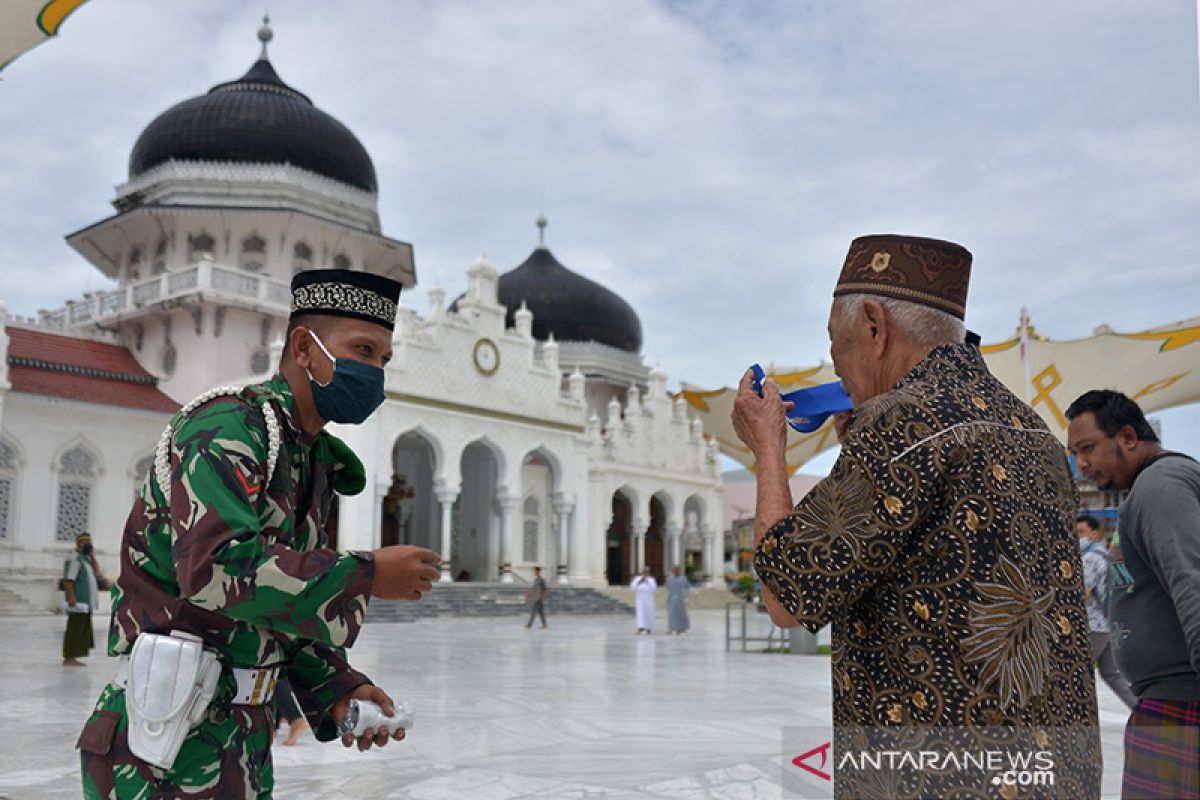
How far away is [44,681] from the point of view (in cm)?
792

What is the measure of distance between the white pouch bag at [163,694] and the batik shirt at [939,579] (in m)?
0.89

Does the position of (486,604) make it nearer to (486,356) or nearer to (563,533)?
(563,533)

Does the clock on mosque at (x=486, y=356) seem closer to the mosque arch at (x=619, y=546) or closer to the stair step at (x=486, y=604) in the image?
the stair step at (x=486, y=604)

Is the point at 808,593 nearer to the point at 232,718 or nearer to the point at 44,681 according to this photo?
the point at 232,718

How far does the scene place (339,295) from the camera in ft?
6.18

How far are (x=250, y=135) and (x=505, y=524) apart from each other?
38.2 ft

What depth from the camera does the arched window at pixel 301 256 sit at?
997 inches

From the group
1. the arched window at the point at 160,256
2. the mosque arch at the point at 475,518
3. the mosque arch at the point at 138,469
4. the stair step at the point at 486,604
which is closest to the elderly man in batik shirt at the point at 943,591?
the stair step at the point at 486,604

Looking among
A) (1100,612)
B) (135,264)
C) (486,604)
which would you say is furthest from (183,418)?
(135,264)

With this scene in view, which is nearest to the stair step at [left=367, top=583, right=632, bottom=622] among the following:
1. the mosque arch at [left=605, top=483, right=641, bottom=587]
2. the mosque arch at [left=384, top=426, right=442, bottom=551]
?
the mosque arch at [left=384, top=426, right=442, bottom=551]

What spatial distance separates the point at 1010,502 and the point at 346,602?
97 centimetres

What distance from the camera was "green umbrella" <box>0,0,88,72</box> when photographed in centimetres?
546

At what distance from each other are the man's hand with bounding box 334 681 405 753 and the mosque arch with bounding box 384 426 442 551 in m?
24.7

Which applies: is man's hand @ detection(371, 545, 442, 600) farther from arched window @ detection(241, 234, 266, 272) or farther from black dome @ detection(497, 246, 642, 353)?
black dome @ detection(497, 246, 642, 353)
